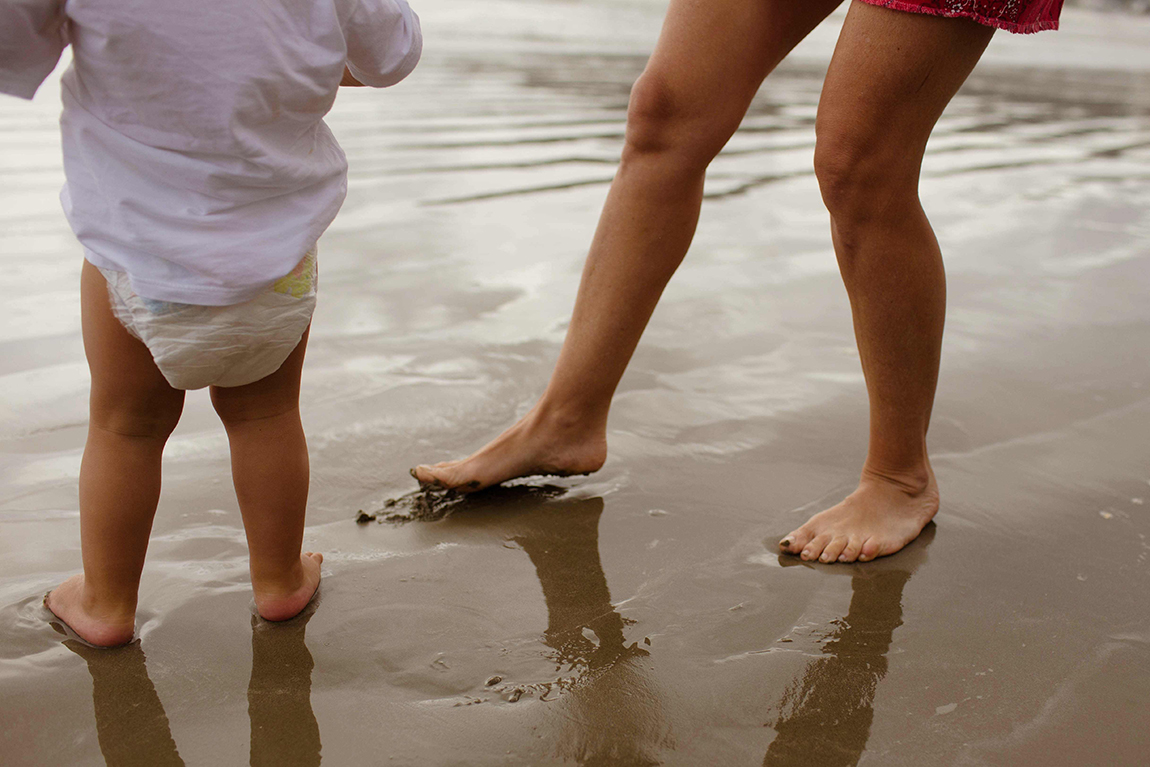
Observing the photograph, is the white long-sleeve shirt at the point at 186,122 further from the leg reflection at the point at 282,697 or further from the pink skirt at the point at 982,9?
the pink skirt at the point at 982,9

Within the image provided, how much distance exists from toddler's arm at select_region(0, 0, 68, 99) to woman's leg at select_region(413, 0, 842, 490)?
1022mm

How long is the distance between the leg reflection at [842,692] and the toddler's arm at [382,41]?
3.59 feet

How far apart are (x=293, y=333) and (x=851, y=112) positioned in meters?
1.00

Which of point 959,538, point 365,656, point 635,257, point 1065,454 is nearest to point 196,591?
point 365,656

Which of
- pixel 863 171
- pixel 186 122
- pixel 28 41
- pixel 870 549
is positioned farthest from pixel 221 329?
pixel 870 549

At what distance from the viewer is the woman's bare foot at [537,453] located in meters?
2.08

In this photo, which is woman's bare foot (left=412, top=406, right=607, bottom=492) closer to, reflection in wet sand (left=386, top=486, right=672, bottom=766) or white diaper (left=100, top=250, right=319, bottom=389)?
reflection in wet sand (left=386, top=486, right=672, bottom=766)

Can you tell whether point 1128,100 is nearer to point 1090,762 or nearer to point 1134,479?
point 1134,479

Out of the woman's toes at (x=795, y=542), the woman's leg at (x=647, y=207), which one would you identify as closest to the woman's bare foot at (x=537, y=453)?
the woman's leg at (x=647, y=207)

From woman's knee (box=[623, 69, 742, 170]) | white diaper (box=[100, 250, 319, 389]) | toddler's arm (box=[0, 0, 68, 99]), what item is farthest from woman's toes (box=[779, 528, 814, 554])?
toddler's arm (box=[0, 0, 68, 99])

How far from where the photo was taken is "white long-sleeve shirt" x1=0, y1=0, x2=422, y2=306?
124cm

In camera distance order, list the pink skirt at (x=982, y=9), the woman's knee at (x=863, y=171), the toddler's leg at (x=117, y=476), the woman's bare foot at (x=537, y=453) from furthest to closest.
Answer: the woman's bare foot at (x=537, y=453), the woman's knee at (x=863, y=171), the pink skirt at (x=982, y=9), the toddler's leg at (x=117, y=476)

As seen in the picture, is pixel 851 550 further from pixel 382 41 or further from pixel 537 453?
pixel 382 41

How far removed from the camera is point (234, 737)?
1348 mm
